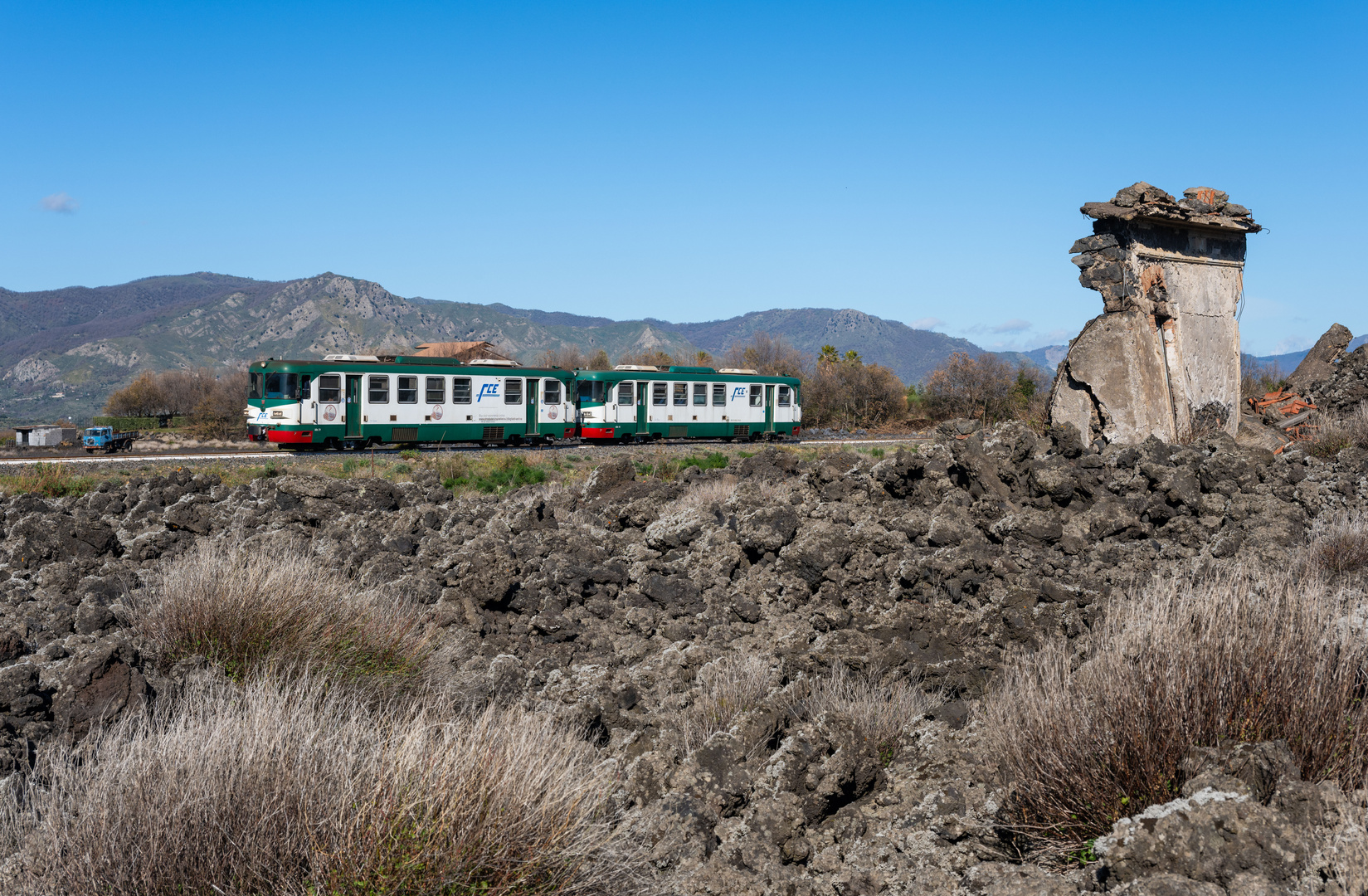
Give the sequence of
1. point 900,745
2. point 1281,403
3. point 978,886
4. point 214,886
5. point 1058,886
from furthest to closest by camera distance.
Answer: point 1281,403 → point 900,745 → point 978,886 → point 1058,886 → point 214,886

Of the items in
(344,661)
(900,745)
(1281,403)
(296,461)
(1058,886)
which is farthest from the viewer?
(296,461)

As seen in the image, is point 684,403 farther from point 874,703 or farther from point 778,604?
point 874,703

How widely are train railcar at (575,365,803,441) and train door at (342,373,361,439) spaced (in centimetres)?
650

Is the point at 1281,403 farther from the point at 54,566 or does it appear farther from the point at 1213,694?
the point at 54,566

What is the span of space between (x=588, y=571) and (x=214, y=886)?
5.61m

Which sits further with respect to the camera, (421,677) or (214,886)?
(421,677)

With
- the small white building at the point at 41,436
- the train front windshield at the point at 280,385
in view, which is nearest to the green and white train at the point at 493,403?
the train front windshield at the point at 280,385

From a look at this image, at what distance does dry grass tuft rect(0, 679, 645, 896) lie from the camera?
314 cm

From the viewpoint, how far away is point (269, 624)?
6.48 meters

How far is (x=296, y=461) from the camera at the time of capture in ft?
68.2

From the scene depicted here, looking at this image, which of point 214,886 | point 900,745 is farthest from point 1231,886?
point 214,886

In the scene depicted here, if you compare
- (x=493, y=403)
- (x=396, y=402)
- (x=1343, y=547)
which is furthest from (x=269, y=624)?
(x=493, y=403)

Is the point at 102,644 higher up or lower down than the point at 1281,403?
lower down

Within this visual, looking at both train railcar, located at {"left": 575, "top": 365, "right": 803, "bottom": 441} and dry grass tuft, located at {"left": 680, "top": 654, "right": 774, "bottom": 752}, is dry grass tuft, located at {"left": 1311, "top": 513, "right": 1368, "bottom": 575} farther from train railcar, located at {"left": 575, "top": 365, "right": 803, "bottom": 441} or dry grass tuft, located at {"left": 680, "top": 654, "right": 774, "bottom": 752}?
train railcar, located at {"left": 575, "top": 365, "right": 803, "bottom": 441}
